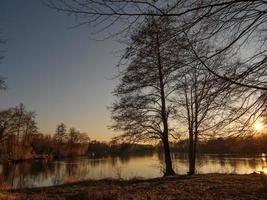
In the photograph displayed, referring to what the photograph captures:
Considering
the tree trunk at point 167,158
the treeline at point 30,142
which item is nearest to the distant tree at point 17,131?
the treeline at point 30,142

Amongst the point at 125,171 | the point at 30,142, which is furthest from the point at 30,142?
the point at 125,171

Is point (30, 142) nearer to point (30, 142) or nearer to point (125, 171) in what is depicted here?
point (30, 142)

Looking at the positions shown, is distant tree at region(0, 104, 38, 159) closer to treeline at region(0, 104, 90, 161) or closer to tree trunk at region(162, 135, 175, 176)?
treeline at region(0, 104, 90, 161)

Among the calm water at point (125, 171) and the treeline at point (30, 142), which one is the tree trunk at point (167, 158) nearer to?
the calm water at point (125, 171)

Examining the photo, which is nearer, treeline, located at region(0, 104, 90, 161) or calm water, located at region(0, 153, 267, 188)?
calm water, located at region(0, 153, 267, 188)

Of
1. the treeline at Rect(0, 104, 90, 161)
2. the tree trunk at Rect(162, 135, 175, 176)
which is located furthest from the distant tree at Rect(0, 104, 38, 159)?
the tree trunk at Rect(162, 135, 175, 176)

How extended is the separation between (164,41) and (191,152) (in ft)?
46.0

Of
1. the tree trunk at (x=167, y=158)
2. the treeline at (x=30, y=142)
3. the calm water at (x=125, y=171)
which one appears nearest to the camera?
Answer: the tree trunk at (x=167, y=158)

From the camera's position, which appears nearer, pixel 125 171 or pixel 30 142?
pixel 125 171

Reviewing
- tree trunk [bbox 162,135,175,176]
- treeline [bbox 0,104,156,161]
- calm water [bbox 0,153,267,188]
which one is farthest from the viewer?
treeline [bbox 0,104,156,161]

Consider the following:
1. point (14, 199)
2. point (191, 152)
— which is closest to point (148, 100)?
point (191, 152)

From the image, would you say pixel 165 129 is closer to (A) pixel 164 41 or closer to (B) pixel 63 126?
(A) pixel 164 41

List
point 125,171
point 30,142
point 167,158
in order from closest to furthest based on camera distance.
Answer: point 167,158 < point 125,171 < point 30,142

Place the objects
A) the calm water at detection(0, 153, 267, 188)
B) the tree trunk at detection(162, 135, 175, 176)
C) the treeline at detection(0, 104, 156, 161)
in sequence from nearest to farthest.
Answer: the tree trunk at detection(162, 135, 175, 176) → the calm water at detection(0, 153, 267, 188) → the treeline at detection(0, 104, 156, 161)
